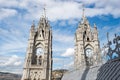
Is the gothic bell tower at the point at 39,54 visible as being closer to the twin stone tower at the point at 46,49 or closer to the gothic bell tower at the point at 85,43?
the twin stone tower at the point at 46,49

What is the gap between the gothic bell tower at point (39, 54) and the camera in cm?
5186

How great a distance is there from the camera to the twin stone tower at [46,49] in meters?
52.1

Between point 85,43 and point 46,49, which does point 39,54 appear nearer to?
point 46,49

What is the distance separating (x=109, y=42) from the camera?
59.6ft

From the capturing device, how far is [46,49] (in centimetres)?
5484

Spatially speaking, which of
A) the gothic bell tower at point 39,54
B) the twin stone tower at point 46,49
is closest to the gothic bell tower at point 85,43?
the twin stone tower at point 46,49

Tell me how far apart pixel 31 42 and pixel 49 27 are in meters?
7.89

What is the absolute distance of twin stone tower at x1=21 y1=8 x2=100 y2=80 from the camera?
52.1 metres

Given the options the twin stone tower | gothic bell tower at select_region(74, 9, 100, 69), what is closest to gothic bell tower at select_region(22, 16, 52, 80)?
the twin stone tower

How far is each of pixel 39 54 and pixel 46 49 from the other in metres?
2.53

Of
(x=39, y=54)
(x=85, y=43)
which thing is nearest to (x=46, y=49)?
(x=39, y=54)

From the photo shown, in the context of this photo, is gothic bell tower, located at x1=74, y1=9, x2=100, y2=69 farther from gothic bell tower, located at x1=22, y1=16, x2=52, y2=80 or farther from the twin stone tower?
gothic bell tower, located at x1=22, y1=16, x2=52, y2=80

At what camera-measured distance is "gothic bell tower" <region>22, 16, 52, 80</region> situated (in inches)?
2042

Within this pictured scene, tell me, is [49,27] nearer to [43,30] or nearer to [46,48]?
[43,30]
